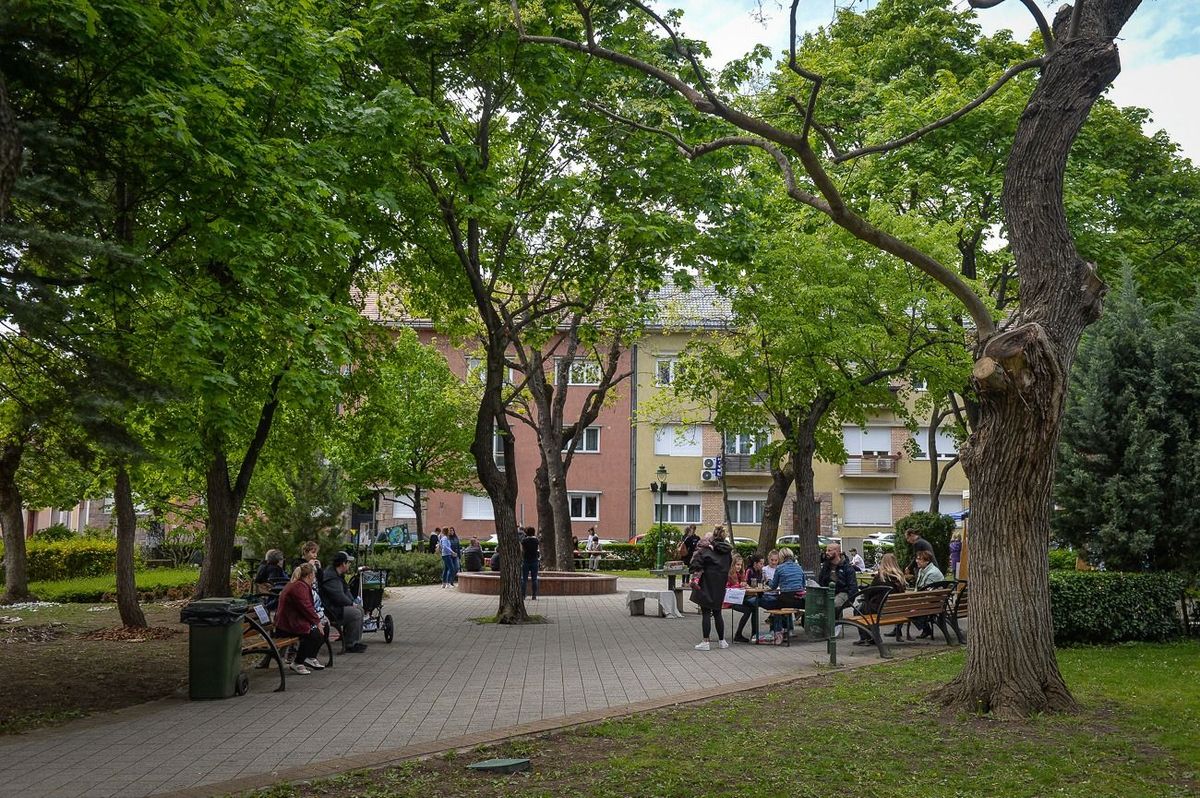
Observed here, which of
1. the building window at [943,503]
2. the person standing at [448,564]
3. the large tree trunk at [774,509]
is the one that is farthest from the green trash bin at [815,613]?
the building window at [943,503]

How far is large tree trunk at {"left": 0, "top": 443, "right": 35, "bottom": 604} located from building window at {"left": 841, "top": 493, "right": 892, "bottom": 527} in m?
37.1

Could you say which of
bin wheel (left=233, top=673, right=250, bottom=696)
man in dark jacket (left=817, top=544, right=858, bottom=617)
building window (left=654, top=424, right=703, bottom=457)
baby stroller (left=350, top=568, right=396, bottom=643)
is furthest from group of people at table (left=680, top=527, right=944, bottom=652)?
building window (left=654, top=424, right=703, bottom=457)

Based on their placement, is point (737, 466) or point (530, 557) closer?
point (530, 557)

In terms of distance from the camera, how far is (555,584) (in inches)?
1099

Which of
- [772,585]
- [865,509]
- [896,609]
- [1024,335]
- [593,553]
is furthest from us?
[865,509]

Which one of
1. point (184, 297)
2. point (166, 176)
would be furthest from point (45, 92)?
point (184, 297)

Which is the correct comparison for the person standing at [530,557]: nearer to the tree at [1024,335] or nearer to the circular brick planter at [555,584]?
the circular brick planter at [555,584]

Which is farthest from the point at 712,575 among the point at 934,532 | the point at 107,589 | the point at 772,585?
the point at 934,532

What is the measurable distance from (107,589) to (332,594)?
13.1m

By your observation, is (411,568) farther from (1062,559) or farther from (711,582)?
(711,582)

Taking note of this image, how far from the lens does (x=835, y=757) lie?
7.97 m

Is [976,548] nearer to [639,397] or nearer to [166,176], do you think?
[166,176]

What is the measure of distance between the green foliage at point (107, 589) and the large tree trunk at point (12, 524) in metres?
0.70

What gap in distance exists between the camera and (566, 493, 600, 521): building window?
2062 inches
